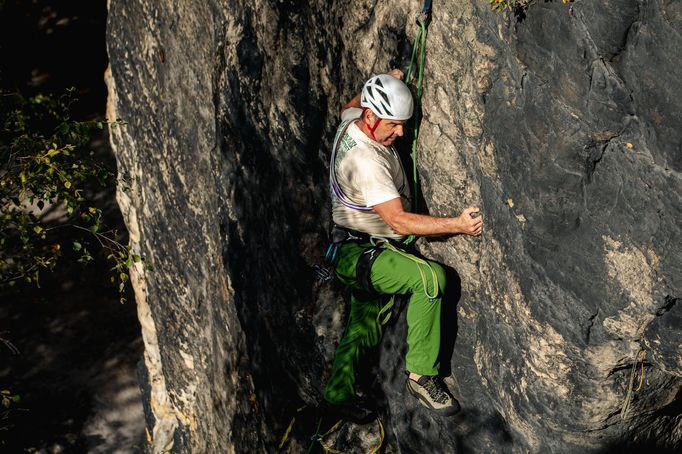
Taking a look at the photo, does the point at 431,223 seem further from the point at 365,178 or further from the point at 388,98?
the point at 388,98

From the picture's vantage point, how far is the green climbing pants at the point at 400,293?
234 inches

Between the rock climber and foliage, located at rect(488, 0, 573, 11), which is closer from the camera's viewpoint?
foliage, located at rect(488, 0, 573, 11)

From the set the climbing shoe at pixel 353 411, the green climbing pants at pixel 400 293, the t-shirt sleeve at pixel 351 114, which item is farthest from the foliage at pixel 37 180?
the t-shirt sleeve at pixel 351 114

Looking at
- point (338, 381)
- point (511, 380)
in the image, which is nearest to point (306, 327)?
point (338, 381)

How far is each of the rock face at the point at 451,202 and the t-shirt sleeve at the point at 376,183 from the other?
40 centimetres

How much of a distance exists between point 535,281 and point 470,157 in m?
1.02

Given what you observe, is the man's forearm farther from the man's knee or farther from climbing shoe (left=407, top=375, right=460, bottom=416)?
climbing shoe (left=407, top=375, right=460, bottom=416)

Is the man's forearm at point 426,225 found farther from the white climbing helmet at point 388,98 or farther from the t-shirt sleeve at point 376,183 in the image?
the white climbing helmet at point 388,98

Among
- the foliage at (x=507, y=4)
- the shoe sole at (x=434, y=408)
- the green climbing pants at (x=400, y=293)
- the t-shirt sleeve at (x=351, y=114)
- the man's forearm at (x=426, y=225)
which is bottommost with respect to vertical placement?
the shoe sole at (x=434, y=408)

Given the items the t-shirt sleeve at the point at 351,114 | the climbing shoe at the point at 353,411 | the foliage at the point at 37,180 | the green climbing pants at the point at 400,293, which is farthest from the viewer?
the foliage at the point at 37,180

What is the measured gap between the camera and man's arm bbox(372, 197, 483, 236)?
5539 millimetres

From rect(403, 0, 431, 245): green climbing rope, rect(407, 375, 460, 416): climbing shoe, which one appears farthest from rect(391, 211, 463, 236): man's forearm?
rect(407, 375, 460, 416): climbing shoe

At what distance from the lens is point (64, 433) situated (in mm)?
14391

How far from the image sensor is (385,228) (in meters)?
6.41
